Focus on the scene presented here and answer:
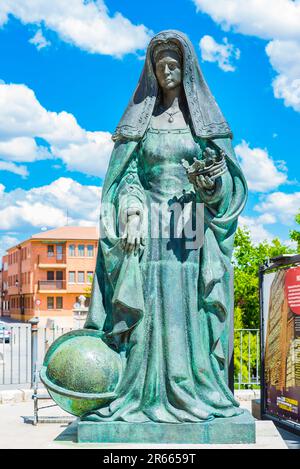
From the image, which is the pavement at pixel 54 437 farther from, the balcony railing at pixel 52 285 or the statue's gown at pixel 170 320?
the balcony railing at pixel 52 285

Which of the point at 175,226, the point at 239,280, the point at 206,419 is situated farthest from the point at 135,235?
the point at 239,280

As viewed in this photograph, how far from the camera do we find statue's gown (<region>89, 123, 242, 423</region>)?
21.8ft

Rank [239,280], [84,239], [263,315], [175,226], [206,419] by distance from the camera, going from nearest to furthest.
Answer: [206,419] < [175,226] < [263,315] < [239,280] < [84,239]

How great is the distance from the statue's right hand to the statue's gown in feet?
0.44

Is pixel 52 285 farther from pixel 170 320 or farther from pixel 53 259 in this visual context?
pixel 170 320

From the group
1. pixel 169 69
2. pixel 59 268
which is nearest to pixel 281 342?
pixel 169 69

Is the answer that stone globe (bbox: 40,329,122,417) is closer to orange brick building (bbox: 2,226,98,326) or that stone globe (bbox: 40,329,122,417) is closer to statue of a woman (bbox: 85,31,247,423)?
statue of a woman (bbox: 85,31,247,423)

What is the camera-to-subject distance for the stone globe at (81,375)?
6.50 meters

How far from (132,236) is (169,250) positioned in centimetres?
43

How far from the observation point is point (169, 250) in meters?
7.02

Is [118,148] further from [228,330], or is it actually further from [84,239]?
[84,239]

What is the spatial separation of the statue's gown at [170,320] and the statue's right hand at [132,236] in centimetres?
13

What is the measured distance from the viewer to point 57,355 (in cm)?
662
